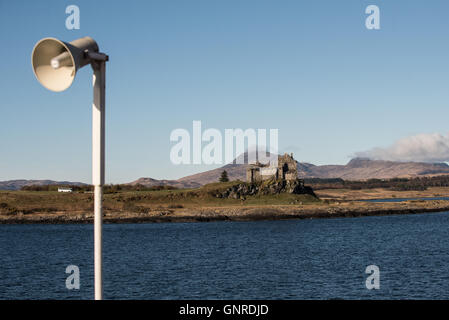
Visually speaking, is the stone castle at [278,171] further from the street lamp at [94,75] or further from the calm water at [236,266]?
the street lamp at [94,75]

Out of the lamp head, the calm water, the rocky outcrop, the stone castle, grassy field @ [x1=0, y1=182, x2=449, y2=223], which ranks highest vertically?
the stone castle

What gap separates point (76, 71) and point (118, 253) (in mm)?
59752

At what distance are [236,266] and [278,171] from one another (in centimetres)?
11125

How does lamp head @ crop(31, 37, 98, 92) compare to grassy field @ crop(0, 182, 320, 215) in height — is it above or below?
above

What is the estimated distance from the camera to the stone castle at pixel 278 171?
160375 millimetres

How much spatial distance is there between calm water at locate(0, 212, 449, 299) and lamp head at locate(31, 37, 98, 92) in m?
29.8

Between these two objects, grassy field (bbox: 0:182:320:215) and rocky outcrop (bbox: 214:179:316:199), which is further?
rocky outcrop (bbox: 214:179:316:199)

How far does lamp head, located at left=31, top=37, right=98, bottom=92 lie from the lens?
6.16m

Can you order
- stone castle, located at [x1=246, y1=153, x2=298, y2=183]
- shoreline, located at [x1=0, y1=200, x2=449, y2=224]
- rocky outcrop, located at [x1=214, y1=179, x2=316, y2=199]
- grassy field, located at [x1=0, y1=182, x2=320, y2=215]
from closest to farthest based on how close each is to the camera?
shoreline, located at [x1=0, y1=200, x2=449, y2=224], grassy field, located at [x1=0, y1=182, x2=320, y2=215], rocky outcrop, located at [x1=214, y1=179, x2=316, y2=199], stone castle, located at [x1=246, y1=153, x2=298, y2=183]

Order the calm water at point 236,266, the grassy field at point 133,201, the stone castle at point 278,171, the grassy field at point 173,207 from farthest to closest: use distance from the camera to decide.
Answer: the stone castle at point 278,171 < the grassy field at point 133,201 < the grassy field at point 173,207 < the calm water at point 236,266

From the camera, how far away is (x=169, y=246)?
71438mm

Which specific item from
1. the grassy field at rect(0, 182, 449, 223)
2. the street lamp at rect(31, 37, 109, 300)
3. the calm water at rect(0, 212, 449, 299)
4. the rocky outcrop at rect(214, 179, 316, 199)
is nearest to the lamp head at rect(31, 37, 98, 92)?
the street lamp at rect(31, 37, 109, 300)

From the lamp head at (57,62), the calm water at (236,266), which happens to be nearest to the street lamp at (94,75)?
the lamp head at (57,62)

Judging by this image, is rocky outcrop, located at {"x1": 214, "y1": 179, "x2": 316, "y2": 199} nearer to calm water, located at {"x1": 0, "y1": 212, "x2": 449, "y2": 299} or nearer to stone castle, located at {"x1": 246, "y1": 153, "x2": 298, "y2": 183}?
stone castle, located at {"x1": 246, "y1": 153, "x2": 298, "y2": 183}
